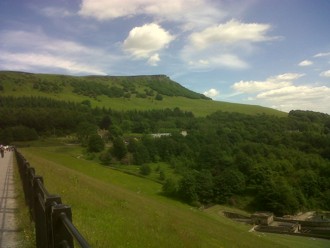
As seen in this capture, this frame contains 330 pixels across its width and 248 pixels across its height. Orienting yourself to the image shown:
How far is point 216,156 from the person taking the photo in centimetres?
11200

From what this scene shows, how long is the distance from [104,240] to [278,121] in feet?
642

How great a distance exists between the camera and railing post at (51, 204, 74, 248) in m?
4.78

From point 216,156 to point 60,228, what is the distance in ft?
356

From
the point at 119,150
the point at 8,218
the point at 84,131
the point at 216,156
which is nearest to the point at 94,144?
the point at 119,150

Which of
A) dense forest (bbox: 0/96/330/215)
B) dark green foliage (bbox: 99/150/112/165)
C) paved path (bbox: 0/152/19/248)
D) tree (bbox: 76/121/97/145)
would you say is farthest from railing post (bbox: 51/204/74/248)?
tree (bbox: 76/121/97/145)

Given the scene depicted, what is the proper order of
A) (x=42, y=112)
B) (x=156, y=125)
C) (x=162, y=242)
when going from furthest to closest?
(x=156, y=125) < (x=42, y=112) < (x=162, y=242)

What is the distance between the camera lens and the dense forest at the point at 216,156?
85.6 meters

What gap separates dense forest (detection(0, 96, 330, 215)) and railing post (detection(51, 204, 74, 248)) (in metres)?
77.3

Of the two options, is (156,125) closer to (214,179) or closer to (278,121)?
(278,121)

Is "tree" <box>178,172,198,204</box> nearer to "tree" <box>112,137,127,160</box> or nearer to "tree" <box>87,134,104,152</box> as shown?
"tree" <box>112,137,127,160</box>

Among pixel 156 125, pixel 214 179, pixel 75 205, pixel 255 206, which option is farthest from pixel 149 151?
pixel 75 205

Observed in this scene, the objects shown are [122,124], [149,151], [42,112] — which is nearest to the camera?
[149,151]

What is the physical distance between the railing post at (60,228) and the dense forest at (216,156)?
77.3m

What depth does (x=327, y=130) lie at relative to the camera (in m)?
172
